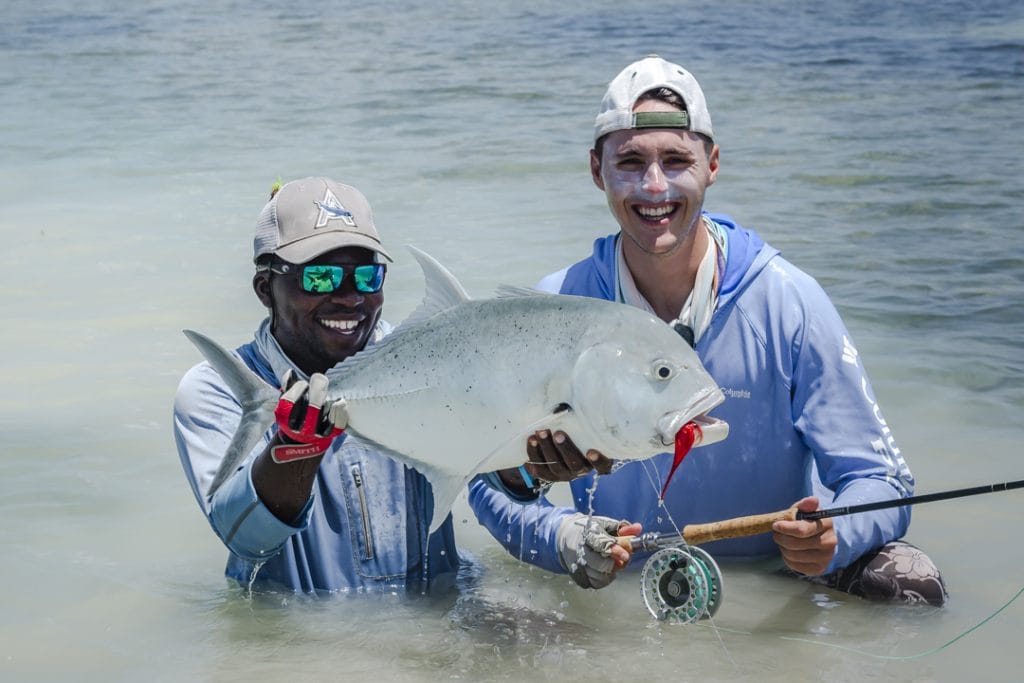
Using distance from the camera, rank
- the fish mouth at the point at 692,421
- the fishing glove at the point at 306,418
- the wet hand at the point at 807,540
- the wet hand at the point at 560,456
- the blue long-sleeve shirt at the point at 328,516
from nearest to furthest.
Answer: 1. the fish mouth at the point at 692,421
2. the wet hand at the point at 560,456
3. the fishing glove at the point at 306,418
4. the wet hand at the point at 807,540
5. the blue long-sleeve shirt at the point at 328,516

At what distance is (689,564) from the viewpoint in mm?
3986

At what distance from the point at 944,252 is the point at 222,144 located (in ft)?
27.8

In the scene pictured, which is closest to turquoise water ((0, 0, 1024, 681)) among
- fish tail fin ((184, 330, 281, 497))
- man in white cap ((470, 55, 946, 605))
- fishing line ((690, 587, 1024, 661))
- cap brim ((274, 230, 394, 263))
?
fishing line ((690, 587, 1024, 661))

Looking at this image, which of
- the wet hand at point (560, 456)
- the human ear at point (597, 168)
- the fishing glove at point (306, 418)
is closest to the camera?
the wet hand at point (560, 456)

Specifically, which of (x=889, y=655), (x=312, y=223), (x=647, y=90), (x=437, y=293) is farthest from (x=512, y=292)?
(x=889, y=655)

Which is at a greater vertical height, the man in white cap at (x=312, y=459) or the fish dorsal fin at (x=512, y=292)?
the fish dorsal fin at (x=512, y=292)

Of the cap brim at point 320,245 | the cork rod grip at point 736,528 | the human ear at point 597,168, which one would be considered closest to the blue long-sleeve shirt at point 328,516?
the cap brim at point 320,245

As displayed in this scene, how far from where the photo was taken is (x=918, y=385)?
6742 mm

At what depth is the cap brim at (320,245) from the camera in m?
3.88

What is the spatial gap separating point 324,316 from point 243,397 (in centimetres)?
51

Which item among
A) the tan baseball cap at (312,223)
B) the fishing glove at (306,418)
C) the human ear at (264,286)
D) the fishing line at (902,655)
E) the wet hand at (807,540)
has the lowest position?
the fishing line at (902,655)

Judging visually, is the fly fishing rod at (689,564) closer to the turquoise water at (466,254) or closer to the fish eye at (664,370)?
the turquoise water at (466,254)

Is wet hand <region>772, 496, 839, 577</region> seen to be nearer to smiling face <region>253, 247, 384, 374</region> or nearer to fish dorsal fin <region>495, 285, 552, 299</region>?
fish dorsal fin <region>495, 285, 552, 299</region>

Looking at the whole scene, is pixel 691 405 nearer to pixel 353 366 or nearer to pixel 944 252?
pixel 353 366
